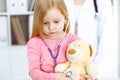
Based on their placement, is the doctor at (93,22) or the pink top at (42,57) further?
the doctor at (93,22)

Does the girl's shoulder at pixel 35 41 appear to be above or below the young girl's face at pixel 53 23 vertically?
below

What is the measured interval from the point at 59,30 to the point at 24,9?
763mm

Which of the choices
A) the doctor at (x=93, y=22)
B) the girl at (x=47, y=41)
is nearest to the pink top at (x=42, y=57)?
the girl at (x=47, y=41)

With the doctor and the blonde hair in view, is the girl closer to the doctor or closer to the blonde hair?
the blonde hair

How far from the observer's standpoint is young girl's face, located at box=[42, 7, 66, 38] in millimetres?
840

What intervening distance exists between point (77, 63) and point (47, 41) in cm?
13

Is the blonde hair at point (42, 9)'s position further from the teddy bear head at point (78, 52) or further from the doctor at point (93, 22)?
the doctor at point (93, 22)

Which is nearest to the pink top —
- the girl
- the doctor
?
the girl

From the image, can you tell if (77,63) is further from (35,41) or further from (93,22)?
(93,22)

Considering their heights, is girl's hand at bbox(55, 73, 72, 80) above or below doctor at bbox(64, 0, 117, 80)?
below

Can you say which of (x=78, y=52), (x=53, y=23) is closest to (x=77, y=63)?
(x=78, y=52)

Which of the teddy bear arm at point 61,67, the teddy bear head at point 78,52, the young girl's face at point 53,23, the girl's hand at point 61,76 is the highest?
the young girl's face at point 53,23

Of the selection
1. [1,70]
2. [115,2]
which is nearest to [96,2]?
[115,2]

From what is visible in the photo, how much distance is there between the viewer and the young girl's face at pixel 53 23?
2.76 feet
